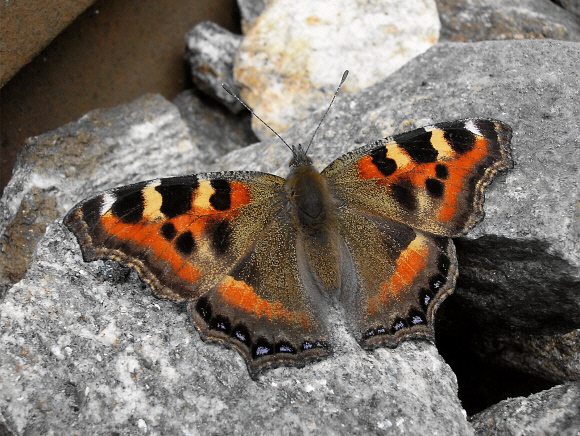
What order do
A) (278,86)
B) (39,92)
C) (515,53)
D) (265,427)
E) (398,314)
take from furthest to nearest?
(278,86) < (39,92) < (515,53) < (398,314) < (265,427)

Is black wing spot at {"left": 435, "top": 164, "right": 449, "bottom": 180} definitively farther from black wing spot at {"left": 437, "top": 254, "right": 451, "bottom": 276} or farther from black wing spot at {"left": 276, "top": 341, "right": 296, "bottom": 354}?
black wing spot at {"left": 276, "top": 341, "right": 296, "bottom": 354}

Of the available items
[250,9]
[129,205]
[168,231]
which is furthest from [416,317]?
[250,9]

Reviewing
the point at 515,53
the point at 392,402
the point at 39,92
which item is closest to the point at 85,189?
the point at 39,92

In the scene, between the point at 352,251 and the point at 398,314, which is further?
the point at 352,251

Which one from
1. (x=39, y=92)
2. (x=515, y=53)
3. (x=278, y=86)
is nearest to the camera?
(x=515, y=53)

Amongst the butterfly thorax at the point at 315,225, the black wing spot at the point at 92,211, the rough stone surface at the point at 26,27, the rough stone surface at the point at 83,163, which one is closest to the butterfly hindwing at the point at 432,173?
the butterfly thorax at the point at 315,225

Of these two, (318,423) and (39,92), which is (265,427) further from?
(39,92)

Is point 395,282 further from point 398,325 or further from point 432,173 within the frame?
point 432,173
